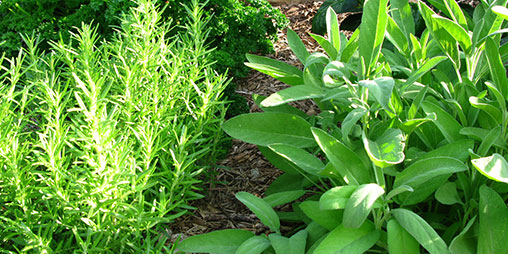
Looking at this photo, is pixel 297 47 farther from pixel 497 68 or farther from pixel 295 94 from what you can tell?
pixel 497 68

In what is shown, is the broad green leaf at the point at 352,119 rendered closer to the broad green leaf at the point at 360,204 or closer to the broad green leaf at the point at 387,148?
the broad green leaf at the point at 387,148

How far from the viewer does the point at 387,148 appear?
1673 millimetres

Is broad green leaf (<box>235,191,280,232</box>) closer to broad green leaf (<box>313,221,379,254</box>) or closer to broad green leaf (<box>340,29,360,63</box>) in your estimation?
broad green leaf (<box>313,221,379,254</box>)

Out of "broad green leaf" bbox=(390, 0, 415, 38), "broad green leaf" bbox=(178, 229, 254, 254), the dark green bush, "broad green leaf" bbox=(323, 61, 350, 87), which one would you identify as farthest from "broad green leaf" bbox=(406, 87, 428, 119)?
the dark green bush

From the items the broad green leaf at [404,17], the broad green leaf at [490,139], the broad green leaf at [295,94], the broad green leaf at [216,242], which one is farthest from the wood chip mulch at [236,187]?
the broad green leaf at [490,139]

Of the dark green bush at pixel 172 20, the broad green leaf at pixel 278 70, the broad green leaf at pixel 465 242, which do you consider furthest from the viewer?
the dark green bush at pixel 172 20

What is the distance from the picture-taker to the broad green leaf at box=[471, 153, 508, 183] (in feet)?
4.86

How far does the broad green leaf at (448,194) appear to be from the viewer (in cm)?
179

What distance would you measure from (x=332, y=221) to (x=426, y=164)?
0.38 metres

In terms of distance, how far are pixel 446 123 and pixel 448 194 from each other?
0.27 m

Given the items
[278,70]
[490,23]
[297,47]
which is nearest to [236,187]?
[278,70]

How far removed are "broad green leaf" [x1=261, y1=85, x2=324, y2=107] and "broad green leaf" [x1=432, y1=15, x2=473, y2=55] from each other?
0.50m

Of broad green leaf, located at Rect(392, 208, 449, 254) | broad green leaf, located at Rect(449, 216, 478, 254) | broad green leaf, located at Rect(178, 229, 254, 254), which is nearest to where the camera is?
broad green leaf, located at Rect(392, 208, 449, 254)

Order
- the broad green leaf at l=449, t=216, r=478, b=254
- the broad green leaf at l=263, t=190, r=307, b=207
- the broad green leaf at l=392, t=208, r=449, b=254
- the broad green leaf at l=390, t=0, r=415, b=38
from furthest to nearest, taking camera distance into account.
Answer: the broad green leaf at l=390, t=0, r=415, b=38
the broad green leaf at l=263, t=190, r=307, b=207
the broad green leaf at l=449, t=216, r=478, b=254
the broad green leaf at l=392, t=208, r=449, b=254
